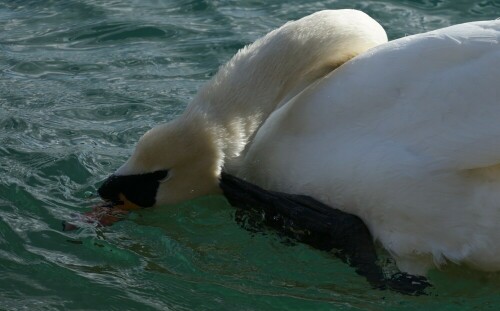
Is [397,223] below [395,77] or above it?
below

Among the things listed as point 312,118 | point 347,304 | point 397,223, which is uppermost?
point 312,118

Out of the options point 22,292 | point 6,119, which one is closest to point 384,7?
point 6,119

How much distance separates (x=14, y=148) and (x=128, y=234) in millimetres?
1304

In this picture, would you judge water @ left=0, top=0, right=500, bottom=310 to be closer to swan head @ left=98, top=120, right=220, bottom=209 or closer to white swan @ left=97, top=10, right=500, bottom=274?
swan head @ left=98, top=120, right=220, bottom=209

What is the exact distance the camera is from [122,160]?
21.6ft

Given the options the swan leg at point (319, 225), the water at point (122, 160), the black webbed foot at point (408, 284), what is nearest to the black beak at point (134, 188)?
the water at point (122, 160)

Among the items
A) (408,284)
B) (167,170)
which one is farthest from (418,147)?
(167,170)

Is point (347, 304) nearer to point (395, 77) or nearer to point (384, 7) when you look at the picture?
point (395, 77)

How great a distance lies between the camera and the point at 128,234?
18.4ft

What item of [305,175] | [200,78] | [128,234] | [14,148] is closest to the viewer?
[305,175]

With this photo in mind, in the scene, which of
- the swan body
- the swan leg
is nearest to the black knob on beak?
the swan leg

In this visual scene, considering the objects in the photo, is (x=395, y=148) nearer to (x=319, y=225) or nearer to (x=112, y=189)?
(x=319, y=225)

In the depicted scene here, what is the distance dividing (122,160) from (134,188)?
0.95 meters

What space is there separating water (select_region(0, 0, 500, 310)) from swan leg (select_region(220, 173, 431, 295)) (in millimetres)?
57
